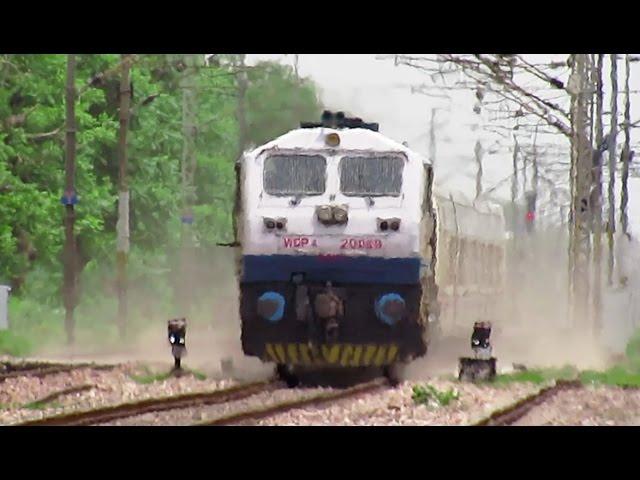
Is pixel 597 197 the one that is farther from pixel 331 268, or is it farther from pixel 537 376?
pixel 331 268

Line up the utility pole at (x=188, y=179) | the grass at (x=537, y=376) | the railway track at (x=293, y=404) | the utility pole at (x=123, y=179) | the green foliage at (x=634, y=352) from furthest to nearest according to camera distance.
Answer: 1. the utility pole at (x=188, y=179)
2. the utility pole at (x=123, y=179)
3. the green foliage at (x=634, y=352)
4. the grass at (x=537, y=376)
5. the railway track at (x=293, y=404)

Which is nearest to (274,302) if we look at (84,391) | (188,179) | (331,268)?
(331,268)

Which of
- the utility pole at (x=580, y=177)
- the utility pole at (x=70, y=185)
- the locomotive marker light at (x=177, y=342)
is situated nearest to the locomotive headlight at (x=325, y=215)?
the locomotive marker light at (x=177, y=342)

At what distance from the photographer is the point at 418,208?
17891mm

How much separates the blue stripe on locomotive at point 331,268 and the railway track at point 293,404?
1304 mm

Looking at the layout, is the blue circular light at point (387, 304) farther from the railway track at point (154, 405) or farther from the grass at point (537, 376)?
the grass at point (537, 376)

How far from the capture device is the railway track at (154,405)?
14.4m

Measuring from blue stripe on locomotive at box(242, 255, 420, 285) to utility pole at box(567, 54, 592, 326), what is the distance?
10.8 metres

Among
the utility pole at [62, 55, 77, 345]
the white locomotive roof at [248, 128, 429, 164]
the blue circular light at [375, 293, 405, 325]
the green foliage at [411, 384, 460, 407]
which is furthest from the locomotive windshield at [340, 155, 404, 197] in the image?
the utility pole at [62, 55, 77, 345]

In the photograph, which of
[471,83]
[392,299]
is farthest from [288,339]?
[471,83]

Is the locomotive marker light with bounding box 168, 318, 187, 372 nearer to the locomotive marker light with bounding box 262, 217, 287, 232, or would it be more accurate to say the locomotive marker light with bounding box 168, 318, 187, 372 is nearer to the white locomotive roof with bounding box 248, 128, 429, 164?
the locomotive marker light with bounding box 262, 217, 287, 232

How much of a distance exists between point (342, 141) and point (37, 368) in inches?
241

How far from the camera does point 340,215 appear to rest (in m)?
17.8
